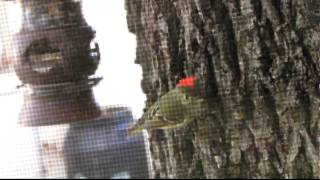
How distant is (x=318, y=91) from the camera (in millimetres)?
945

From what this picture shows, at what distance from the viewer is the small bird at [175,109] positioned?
0.89 metres

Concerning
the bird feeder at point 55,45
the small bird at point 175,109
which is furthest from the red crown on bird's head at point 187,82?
the bird feeder at point 55,45

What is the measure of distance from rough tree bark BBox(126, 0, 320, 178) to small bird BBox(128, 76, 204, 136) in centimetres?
3

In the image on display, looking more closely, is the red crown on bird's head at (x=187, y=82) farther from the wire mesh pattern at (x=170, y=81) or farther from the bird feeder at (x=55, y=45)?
the bird feeder at (x=55, y=45)

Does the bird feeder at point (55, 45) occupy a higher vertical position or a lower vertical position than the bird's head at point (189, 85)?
higher

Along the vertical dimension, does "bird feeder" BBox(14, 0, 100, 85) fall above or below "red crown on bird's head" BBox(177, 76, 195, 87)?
above

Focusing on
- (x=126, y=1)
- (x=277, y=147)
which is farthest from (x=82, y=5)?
(x=277, y=147)

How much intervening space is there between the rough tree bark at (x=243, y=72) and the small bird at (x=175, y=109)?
0.03 m

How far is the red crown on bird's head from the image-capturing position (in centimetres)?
90

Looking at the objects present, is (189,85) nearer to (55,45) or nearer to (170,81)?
(170,81)

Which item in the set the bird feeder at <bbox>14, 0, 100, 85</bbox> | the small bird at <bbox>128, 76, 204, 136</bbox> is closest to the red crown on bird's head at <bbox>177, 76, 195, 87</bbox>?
Result: the small bird at <bbox>128, 76, 204, 136</bbox>

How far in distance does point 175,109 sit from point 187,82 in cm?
5

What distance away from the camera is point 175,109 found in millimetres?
895

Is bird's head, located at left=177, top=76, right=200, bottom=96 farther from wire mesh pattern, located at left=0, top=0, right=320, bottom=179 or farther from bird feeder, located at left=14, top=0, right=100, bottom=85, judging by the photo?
bird feeder, located at left=14, top=0, right=100, bottom=85
